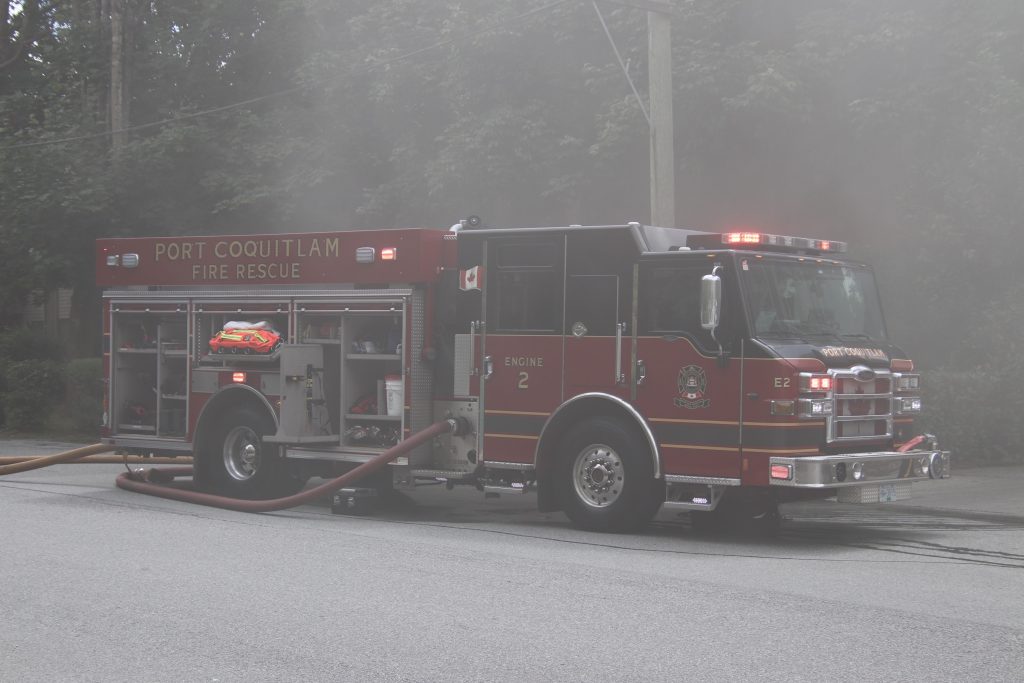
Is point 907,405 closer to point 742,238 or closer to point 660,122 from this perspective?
point 742,238

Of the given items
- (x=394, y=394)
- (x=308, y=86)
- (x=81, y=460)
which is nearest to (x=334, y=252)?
(x=394, y=394)

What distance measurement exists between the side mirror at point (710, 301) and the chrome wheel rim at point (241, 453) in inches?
206

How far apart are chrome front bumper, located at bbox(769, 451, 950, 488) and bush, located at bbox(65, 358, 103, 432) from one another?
57.2 feet

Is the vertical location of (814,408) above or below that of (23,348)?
below

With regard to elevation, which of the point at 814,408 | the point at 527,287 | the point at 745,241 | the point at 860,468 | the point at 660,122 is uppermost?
the point at 660,122

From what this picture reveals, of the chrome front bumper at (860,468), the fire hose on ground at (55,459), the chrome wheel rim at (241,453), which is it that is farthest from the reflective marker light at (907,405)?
the fire hose on ground at (55,459)

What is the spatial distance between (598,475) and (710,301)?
6.14 ft

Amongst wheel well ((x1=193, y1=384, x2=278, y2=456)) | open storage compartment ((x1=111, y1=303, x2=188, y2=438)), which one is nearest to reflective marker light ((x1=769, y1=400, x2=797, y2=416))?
wheel well ((x1=193, y1=384, x2=278, y2=456))

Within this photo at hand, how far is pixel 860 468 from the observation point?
10.2 metres

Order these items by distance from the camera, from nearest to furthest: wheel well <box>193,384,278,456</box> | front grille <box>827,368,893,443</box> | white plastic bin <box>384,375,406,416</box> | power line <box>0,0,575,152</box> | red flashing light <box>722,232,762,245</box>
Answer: front grille <box>827,368,893,443</box> < red flashing light <box>722,232,762,245</box> < white plastic bin <box>384,375,406,416</box> < wheel well <box>193,384,278,456</box> < power line <box>0,0,575,152</box>

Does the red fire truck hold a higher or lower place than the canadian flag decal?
lower

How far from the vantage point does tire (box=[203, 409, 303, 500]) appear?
13055mm

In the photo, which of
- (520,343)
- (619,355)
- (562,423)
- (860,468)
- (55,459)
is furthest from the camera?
(55,459)

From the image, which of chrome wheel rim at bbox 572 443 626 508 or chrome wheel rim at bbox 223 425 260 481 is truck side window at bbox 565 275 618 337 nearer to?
chrome wheel rim at bbox 572 443 626 508
